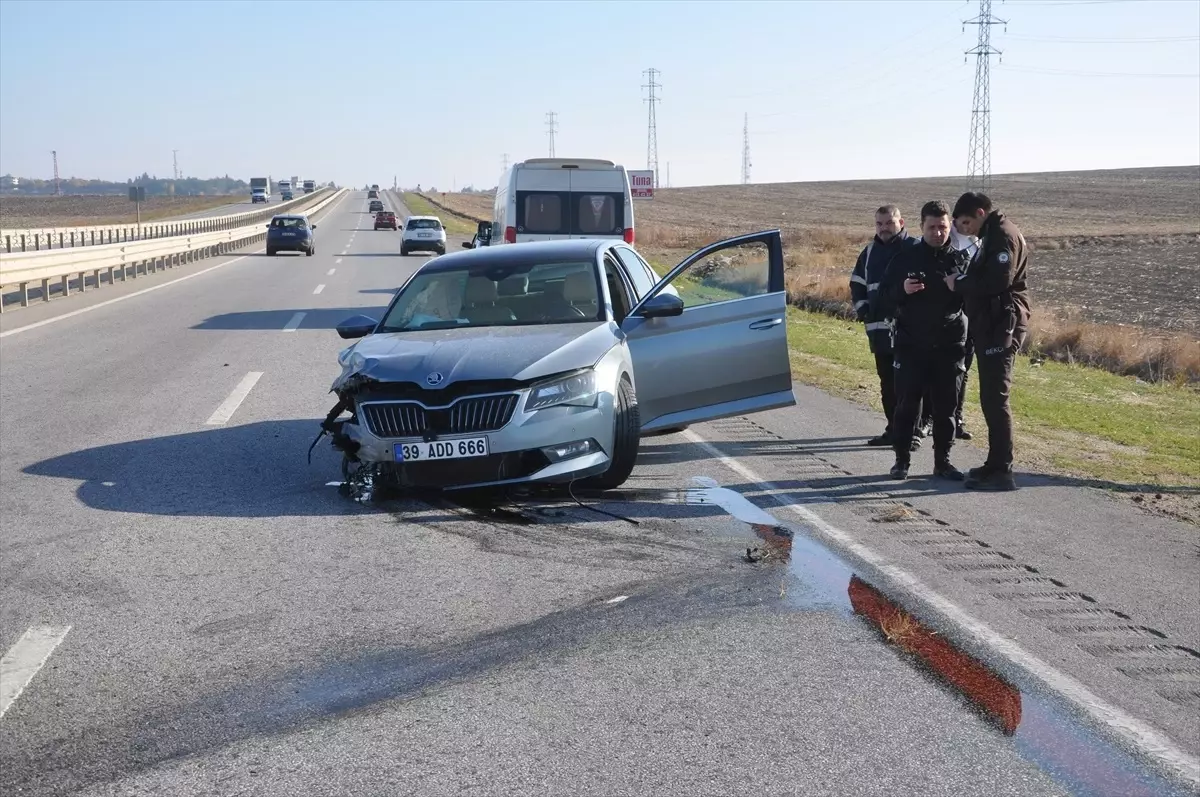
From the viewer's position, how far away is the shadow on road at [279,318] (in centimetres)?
1850

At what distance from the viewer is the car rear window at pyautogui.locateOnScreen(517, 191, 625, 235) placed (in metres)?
18.3

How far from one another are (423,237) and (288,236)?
4697 mm

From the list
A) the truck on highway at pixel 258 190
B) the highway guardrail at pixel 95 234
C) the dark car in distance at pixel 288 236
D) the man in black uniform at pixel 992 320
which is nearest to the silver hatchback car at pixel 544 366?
the man in black uniform at pixel 992 320

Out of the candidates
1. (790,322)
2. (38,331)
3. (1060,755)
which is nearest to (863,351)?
(790,322)

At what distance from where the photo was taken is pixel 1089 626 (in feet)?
17.2

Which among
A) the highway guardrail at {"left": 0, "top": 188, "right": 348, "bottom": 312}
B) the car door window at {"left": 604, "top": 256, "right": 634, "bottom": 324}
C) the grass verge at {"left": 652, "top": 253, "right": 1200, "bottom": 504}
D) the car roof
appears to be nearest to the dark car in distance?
the highway guardrail at {"left": 0, "top": 188, "right": 348, "bottom": 312}

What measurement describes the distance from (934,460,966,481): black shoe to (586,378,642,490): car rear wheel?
222 cm

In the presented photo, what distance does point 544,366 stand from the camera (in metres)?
7.29

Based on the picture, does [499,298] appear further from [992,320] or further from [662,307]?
[992,320]

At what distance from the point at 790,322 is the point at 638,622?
16.2 m

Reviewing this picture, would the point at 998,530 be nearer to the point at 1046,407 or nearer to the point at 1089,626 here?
the point at 1089,626

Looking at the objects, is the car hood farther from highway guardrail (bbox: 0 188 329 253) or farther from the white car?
the white car

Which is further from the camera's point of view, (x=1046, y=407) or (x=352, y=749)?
(x=1046, y=407)

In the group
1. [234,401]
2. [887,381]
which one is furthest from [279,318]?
[887,381]
